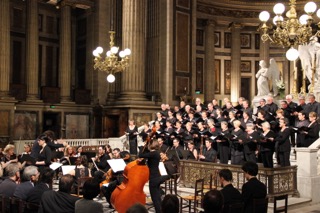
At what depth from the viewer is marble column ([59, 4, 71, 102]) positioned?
25719 mm

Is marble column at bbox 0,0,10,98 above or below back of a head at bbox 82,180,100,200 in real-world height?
above

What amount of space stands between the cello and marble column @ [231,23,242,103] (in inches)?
963

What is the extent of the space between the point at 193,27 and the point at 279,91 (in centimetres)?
884

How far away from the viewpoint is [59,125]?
990 inches

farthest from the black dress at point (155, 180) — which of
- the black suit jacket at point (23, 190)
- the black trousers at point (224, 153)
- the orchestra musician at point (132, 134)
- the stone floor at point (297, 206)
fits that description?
the orchestra musician at point (132, 134)

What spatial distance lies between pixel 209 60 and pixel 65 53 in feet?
33.3

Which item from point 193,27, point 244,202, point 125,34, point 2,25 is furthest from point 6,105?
point 244,202

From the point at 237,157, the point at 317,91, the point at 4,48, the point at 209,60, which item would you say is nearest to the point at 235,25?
the point at 209,60

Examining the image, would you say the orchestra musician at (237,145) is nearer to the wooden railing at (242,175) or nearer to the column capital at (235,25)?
the wooden railing at (242,175)

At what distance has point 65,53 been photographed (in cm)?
2589

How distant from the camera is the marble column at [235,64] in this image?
31891mm

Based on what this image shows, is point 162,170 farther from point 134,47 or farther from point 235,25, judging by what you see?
point 235,25

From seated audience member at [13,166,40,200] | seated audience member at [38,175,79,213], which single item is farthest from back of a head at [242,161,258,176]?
seated audience member at [13,166,40,200]

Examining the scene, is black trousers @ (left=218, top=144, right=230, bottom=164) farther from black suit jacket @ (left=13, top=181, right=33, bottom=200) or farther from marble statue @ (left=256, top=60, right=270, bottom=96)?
black suit jacket @ (left=13, top=181, right=33, bottom=200)
